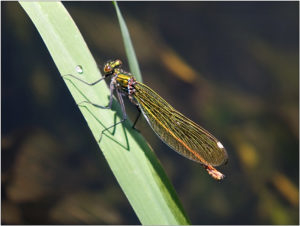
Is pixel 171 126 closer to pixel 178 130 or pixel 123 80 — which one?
pixel 178 130

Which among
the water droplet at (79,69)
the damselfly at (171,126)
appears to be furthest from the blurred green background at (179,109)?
the water droplet at (79,69)

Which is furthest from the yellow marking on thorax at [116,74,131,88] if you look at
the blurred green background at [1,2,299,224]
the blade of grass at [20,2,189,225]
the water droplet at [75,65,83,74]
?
the blurred green background at [1,2,299,224]

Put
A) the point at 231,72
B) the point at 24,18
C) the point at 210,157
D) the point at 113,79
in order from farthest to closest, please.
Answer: the point at 231,72 < the point at 24,18 < the point at 113,79 < the point at 210,157

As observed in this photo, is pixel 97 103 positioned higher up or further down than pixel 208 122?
higher up

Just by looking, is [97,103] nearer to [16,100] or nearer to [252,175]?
[16,100]

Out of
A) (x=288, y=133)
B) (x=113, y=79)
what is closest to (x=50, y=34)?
(x=113, y=79)

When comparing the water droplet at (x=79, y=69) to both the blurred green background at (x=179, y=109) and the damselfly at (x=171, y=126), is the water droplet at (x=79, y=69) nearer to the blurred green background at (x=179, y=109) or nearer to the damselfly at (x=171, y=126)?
the damselfly at (x=171, y=126)

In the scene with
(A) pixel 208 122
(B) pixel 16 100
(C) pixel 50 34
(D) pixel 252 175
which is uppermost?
(C) pixel 50 34
